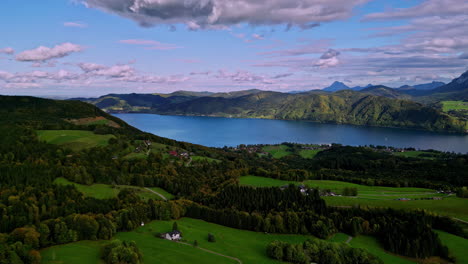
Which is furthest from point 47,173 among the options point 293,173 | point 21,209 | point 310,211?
point 293,173

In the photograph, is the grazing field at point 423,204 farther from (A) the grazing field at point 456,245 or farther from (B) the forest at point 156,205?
(A) the grazing field at point 456,245

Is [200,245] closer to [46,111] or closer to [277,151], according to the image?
[277,151]

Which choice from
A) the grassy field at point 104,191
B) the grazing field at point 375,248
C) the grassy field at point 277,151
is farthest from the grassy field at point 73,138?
the grassy field at point 277,151

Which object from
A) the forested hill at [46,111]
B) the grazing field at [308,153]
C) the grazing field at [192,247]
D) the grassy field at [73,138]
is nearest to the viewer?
the grazing field at [192,247]

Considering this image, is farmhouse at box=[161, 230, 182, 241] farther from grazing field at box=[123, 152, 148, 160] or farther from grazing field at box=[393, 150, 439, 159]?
grazing field at box=[393, 150, 439, 159]

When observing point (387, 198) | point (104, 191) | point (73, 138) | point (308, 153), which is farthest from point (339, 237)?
point (308, 153)

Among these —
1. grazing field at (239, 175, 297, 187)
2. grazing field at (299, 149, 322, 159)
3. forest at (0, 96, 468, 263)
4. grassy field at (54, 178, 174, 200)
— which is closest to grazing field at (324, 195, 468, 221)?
forest at (0, 96, 468, 263)
